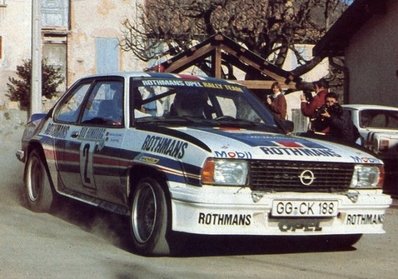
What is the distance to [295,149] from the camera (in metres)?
8.21

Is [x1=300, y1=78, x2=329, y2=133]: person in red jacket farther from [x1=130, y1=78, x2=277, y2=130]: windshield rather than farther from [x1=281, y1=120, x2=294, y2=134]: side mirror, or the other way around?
[x1=130, y1=78, x2=277, y2=130]: windshield

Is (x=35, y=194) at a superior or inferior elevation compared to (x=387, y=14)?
inferior

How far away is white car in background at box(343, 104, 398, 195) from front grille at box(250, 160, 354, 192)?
6516 millimetres

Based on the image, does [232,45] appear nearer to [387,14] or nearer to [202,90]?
[387,14]

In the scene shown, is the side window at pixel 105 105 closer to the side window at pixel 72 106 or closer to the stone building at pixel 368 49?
the side window at pixel 72 106

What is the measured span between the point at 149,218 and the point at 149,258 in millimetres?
350

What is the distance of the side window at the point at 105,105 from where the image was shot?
30.5 feet

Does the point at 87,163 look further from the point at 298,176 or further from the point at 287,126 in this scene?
the point at 298,176

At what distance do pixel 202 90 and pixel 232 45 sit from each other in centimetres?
1365

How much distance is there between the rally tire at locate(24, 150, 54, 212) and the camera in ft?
35.2

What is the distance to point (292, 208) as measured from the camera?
8.05 metres

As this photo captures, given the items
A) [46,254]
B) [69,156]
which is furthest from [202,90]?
[46,254]

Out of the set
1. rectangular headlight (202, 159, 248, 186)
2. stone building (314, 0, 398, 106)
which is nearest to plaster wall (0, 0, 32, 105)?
stone building (314, 0, 398, 106)

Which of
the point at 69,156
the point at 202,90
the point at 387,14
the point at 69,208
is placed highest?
the point at 387,14
